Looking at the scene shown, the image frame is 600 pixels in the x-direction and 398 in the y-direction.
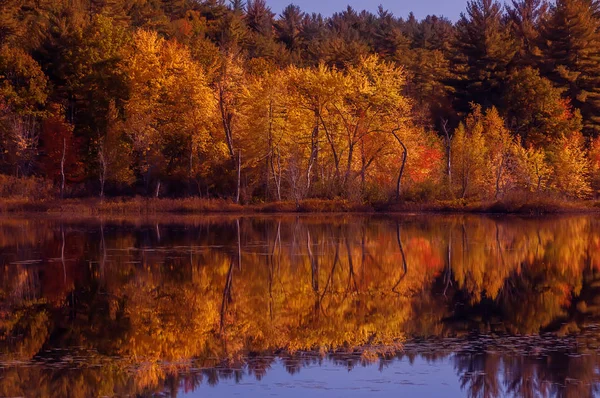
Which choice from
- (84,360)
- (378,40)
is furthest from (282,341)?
(378,40)

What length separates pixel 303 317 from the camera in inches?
706

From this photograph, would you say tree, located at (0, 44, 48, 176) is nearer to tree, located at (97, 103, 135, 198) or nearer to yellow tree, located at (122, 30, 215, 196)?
tree, located at (97, 103, 135, 198)

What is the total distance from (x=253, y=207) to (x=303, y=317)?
111ft

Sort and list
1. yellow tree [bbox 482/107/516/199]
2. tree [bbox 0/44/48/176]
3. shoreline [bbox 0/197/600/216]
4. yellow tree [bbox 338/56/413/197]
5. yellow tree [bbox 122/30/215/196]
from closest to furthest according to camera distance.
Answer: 1. shoreline [bbox 0/197/600/216]
2. yellow tree [bbox 338/56/413/197]
3. yellow tree [bbox 482/107/516/199]
4. yellow tree [bbox 122/30/215/196]
5. tree [bbox 0/44/48/176]

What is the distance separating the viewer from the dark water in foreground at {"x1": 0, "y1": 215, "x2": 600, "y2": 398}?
13.0 m

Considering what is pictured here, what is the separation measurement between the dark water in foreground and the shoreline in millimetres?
16823

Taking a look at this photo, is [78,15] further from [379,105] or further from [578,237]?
[578,237]

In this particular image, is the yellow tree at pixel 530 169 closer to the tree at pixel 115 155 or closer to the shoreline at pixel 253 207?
the shoreline at pixel 253 207

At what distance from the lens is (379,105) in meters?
54.2

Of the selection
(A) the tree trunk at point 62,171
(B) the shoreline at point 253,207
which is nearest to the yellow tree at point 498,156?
(B) the shoreline at point 253,207

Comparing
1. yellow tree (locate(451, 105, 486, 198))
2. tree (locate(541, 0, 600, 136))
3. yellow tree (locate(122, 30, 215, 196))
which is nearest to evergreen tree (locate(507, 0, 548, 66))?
tree (locate(541, 0, 600, 136))

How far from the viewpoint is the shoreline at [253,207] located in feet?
167

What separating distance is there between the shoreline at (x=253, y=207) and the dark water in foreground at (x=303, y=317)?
662 inches

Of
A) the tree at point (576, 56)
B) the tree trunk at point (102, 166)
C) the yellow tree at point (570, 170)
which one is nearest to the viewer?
the tree trunk at point (102, 166)
